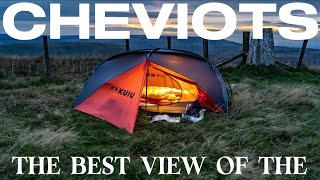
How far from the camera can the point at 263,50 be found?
12.8 metres

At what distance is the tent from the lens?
696 centimetres

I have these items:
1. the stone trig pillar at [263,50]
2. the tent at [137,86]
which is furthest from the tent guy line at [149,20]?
the tent at [137,86]

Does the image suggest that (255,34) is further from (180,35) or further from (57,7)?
(57,7)

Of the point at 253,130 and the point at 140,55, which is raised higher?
the point at 140,55

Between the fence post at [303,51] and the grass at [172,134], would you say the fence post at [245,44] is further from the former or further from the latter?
the grass at [172,134]

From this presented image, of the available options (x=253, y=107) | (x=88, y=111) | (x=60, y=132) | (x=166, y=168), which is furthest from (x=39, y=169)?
(x=253, y=107)

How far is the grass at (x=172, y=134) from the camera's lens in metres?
5.31

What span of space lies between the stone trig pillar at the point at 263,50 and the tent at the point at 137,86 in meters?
5.35

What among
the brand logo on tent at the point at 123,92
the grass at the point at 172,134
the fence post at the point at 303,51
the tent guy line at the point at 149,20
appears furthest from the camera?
the fence post at the point at 303,51

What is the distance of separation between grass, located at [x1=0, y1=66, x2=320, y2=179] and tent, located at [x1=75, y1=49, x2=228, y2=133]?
27 centimetres

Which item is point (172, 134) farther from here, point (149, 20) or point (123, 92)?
point (149, 20)

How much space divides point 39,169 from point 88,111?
2.64 metres

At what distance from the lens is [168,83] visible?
887 cm

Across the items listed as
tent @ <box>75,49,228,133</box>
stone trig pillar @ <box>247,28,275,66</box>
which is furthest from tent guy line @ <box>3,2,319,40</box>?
tent @ <box>75,49,228,133</box>
